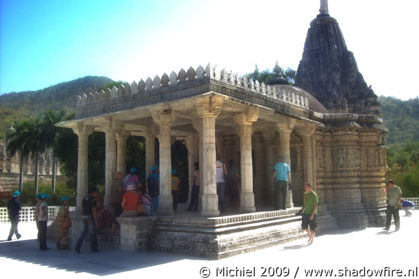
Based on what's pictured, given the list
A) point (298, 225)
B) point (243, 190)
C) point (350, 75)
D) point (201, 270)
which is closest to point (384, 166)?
point (298, 225)

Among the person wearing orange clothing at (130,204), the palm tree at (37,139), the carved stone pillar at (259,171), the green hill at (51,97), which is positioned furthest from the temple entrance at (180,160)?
the green hill at (51,97)

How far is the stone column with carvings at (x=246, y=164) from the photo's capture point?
1112cm

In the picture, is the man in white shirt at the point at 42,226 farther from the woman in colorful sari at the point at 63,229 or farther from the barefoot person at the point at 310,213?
the barefoot person at the point at 310,213

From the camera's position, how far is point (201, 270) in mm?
7578

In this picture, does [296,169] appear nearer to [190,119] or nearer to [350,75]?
[190,119]

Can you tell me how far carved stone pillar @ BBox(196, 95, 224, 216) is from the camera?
9.84m

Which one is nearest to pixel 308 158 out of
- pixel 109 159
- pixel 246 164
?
pixel 246 164

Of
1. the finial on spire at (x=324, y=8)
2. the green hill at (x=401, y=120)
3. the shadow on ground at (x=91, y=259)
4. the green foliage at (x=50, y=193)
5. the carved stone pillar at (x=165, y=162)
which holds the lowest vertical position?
the shadow on ground at (x=91, y=259)

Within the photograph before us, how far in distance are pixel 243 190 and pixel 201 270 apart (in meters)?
3.97

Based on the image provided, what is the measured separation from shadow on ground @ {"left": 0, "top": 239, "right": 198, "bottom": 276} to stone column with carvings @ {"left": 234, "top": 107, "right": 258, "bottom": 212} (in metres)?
2.86

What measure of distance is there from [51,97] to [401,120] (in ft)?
275

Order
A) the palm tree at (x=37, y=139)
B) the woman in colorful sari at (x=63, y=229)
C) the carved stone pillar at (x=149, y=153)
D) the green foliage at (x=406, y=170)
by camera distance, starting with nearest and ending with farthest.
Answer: the woman in colorful sari at (x=63, y=229), the carved stone pillar at (x=149, y=153), the green foliage at (x=406, y=170), the palm tree at (x=37, y=139)

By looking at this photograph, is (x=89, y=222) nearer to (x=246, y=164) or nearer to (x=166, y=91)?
(x=166, y=91)

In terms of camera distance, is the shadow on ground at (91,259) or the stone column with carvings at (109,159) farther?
the stone column with carvings at (109,159)
